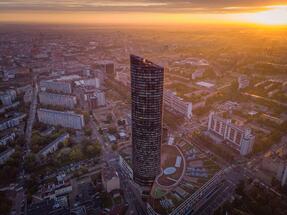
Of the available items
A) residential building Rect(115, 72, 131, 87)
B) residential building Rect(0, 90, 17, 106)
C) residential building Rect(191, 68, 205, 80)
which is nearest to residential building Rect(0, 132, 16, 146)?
residential building Rect(0, 90, 17, 106)

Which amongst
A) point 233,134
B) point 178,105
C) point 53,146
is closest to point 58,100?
point 53,146

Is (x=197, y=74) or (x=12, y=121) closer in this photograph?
(x=12, y=121)

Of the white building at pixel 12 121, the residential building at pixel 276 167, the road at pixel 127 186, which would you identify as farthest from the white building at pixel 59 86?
the residential building at pixel 276 167

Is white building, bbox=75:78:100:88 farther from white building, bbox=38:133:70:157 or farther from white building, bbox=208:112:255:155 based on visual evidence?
white building, bbox=208:112:255:155

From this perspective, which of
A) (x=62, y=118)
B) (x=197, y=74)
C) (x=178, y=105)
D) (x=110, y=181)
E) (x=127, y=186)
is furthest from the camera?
(x=197, y=74)

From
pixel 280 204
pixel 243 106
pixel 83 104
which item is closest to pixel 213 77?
pixel 243 106

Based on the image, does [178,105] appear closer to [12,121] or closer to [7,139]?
[7,139]
